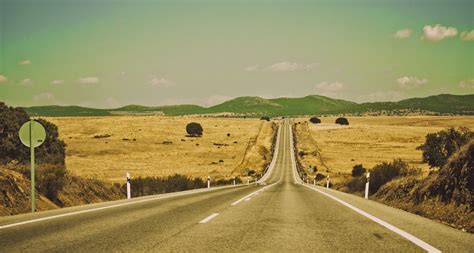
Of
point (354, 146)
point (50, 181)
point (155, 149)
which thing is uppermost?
point (50, 181)

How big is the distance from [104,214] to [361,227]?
631cm

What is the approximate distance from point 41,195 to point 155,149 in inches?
3116

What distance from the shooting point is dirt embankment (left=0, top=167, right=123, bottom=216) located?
14305mm

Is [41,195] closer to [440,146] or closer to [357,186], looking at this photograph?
[357,186]

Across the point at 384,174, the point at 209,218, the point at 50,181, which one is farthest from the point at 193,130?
the point at 209,218

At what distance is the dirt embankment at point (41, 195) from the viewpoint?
1430 centimetres

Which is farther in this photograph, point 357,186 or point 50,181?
point 357,186

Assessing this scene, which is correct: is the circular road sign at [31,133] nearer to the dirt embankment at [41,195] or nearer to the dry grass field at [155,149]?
the dirt embankment at [41,195]

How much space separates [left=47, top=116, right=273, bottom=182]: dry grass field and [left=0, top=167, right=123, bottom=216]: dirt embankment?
98.4ft

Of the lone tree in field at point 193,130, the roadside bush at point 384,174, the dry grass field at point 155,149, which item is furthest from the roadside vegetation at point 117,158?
the roadside bush at point 384,174

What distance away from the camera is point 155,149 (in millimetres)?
95375

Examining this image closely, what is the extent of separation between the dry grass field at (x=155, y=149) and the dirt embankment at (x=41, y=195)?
30.0 meters

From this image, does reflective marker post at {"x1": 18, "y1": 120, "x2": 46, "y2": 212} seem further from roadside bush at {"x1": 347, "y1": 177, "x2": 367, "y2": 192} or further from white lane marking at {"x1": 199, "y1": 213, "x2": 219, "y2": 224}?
roadside bush at {"x1": 347, "y1": 177, "x2": 367, "y2": 192}

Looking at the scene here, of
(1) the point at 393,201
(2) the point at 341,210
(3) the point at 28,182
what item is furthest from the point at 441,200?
(3) the point at 28,182
